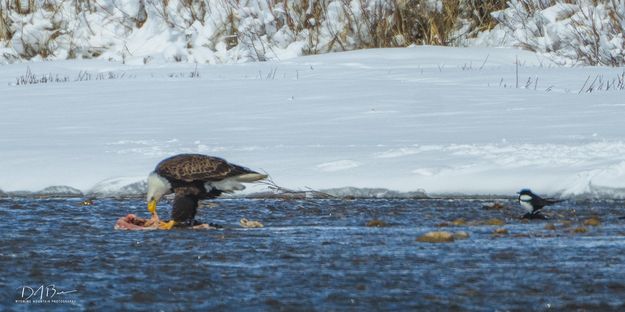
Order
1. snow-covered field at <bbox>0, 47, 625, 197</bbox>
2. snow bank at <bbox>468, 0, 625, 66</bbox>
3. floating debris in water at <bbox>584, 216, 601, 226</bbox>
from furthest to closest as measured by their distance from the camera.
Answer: snow bank at <bbox>468, 0, 625, 66</bbox> < snow-covered field at <bbox>0, 47, 625, 197</bbox> < floating debris in water at <bbox>584, 216, 601, 226</bbox>

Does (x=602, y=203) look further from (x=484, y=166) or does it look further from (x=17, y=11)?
(x=17, y=11)

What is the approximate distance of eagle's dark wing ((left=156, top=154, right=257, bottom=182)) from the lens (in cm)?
826

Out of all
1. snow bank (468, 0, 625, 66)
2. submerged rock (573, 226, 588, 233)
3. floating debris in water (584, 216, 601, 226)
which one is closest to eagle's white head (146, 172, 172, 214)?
submerged rock (573, 226, 588, 233)

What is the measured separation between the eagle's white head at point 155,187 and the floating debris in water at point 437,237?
1716mm

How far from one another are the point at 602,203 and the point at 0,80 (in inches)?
449

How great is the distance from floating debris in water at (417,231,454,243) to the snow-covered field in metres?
2.21

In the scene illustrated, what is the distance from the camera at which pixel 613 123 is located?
12.2 m

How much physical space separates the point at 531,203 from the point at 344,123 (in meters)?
4.79

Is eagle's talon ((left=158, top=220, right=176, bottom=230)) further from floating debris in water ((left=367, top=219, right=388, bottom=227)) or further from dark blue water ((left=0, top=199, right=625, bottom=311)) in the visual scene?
floating debris in water ((left=367, top=219, right=388, bottom=227))

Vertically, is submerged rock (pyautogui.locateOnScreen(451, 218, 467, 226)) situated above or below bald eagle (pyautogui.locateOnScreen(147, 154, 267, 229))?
below

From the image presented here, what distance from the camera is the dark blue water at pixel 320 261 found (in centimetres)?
581

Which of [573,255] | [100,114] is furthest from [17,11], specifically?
[573,255]

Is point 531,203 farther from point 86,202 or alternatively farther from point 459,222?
point 86,202

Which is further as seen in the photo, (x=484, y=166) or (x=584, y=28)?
(x=584, y=28)
